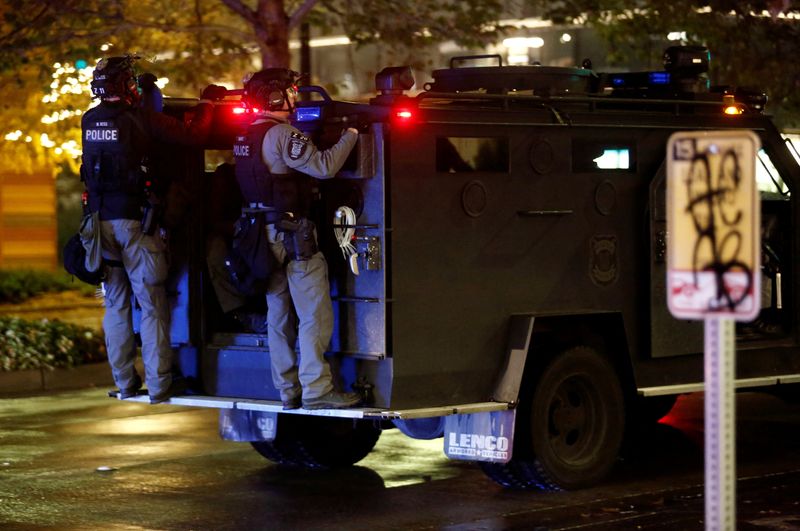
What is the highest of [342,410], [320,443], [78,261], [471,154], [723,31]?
[723,31]

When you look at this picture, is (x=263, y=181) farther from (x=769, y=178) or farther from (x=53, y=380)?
(x=53, y=380)

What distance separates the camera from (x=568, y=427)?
31.1ft

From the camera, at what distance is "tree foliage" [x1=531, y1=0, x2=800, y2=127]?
55.7ft

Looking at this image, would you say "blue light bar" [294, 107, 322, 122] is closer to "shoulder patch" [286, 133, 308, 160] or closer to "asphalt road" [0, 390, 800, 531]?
"shoulder patch" [286, 133, 308, 160]

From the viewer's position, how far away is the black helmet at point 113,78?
9281mm

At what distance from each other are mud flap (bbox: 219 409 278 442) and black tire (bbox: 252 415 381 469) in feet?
1.16

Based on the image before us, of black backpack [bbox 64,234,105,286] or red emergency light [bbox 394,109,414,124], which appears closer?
red emergency light [bbox 394,109,414,124]

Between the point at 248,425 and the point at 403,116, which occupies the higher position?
the point at 403,116

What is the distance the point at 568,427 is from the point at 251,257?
86.3 inches

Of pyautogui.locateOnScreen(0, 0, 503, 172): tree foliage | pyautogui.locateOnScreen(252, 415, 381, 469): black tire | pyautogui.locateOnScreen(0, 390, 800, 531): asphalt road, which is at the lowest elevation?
pyautogui.locateOnScreen(0, 390, 800, 531): asphalt road

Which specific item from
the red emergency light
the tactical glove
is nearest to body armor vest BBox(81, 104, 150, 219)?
the tactical glove

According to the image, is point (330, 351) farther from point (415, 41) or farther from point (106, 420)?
point (415, 41)

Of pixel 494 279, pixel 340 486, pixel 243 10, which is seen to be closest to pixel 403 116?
pixel 494 279

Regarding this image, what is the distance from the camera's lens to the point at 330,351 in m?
8.97
